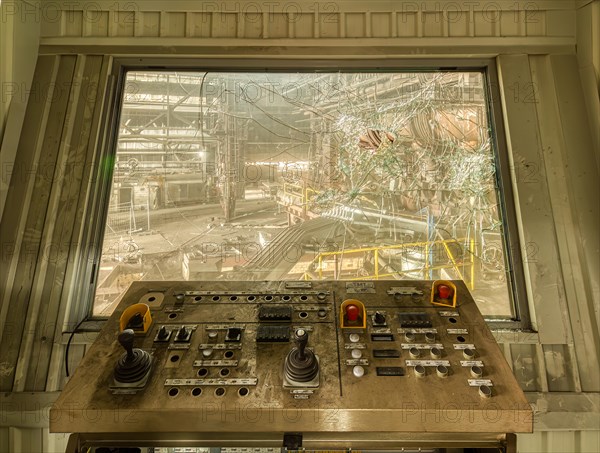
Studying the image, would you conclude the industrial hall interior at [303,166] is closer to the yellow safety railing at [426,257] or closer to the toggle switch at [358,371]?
the yellow safety railing at [426,257]

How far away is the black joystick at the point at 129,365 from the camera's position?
0.85 metres

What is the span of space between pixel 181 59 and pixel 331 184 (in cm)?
90

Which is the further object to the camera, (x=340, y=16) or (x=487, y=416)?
(x=340, y=16)

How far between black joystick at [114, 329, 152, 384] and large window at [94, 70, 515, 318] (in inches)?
28.1

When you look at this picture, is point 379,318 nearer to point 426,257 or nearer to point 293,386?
point 293,386

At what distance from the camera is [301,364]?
0.87 metres

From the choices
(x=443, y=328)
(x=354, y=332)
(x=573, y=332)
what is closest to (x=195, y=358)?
(x=354, y=332)

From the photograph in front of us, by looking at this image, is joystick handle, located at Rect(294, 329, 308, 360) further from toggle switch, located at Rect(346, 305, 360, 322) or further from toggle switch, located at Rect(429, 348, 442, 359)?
toggle switch, located at Rect(429, 348, 442, 359)

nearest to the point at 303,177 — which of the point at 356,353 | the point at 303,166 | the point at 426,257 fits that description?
the point at 303,166

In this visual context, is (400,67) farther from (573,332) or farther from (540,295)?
(573,332)

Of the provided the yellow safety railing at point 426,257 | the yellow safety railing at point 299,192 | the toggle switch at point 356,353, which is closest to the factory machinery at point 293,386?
the toggle switch at point 356,353

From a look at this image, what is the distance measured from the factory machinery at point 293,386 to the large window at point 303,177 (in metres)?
0.53

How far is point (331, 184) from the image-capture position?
5.36 feet

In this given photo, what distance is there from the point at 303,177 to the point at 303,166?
0.05 meters
